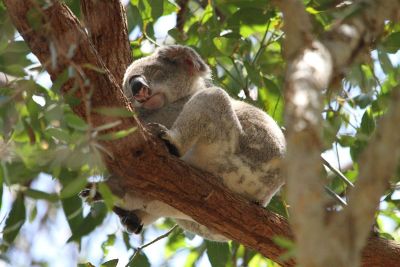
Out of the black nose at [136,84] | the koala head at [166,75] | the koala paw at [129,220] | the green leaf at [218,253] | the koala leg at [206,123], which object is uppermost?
the koala leg at [206,123]

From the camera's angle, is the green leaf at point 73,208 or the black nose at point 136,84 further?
the black nose at point 136,84

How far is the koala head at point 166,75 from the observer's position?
5.04m

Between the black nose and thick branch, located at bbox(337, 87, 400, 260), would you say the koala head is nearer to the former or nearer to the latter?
the black nose

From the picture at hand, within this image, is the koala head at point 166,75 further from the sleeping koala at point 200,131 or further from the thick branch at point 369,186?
the thick branch at point 369,186

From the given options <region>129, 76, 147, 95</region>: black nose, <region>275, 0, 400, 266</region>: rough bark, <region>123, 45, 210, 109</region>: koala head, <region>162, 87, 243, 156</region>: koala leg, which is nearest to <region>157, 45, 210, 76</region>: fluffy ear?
<region>123, 45, 210, 109</region>: koala head

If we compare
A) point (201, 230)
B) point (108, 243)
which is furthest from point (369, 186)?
point (108, 243)

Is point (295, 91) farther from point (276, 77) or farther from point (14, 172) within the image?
point (276, 77)

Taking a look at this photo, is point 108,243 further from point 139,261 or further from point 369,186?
point 369,186

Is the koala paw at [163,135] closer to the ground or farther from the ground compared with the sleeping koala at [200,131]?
farther from the ground

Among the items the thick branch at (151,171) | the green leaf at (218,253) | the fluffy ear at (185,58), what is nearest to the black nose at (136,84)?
the fluffy ear at (185,58)

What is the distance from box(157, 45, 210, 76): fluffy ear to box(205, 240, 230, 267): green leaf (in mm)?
1283

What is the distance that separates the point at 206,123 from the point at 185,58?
101cm

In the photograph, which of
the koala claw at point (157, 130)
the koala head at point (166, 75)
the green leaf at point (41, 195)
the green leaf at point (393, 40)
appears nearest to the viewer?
the green leaf at point (41, 195)

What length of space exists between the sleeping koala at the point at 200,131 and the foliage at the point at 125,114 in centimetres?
27
